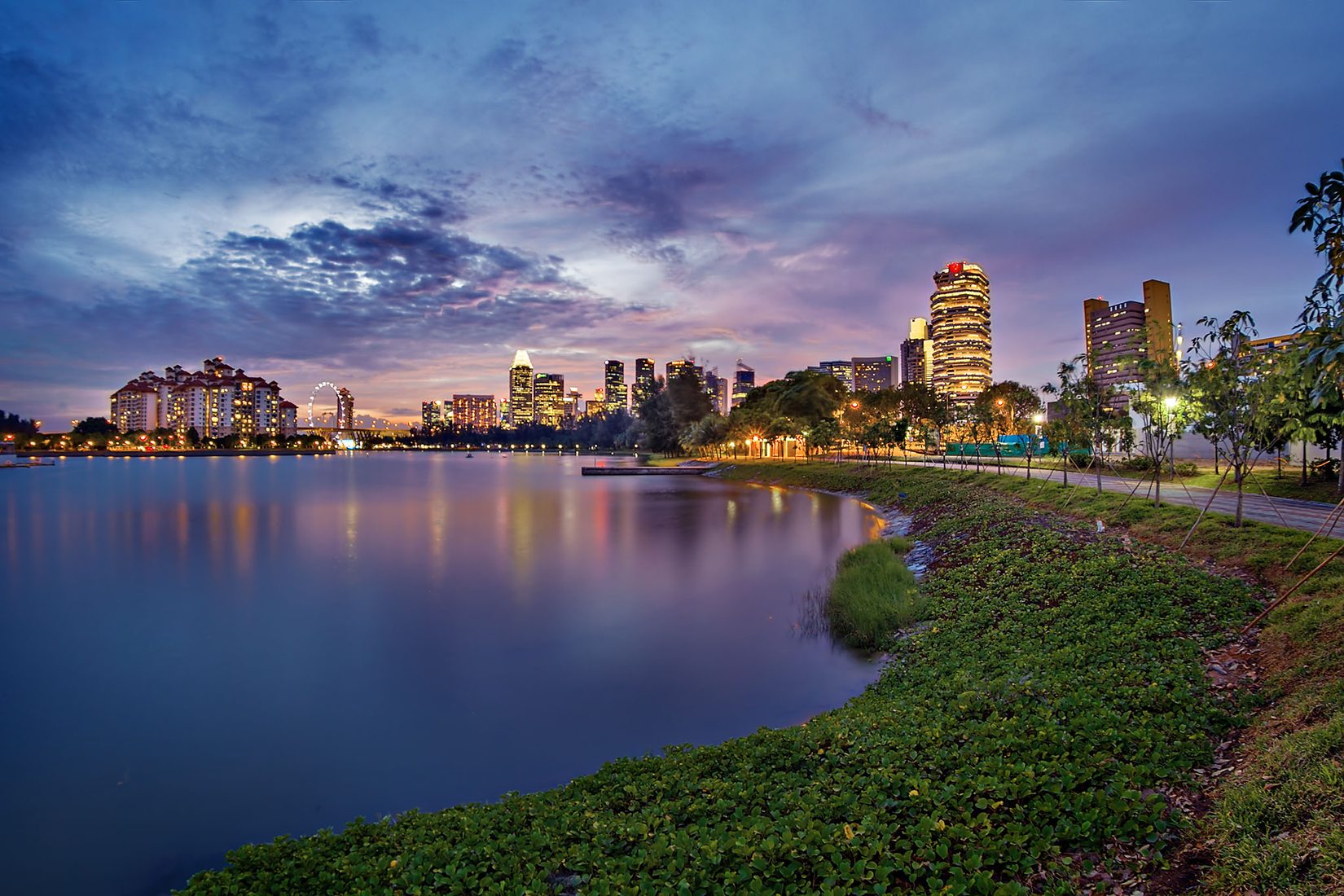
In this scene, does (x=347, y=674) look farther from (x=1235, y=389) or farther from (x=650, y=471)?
(x=650, y=471)

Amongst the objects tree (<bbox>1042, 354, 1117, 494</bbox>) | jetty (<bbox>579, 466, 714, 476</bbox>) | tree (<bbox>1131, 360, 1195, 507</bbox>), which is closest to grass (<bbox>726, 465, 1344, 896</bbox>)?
tree (<bbox>1131, 360, 1195, 507</bbox>)

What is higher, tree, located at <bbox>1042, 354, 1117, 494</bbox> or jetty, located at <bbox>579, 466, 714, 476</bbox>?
tree, located at <bbox>1042, 354, 1117, 494</bbox>

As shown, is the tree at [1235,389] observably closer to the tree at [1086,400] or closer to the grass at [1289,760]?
the grass at [1289,760]

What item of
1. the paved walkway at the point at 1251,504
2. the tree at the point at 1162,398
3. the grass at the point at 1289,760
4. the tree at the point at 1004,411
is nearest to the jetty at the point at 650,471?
the tree at the point at 1004,411

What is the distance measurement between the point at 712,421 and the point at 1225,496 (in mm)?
96177

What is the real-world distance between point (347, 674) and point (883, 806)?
44.3 ft

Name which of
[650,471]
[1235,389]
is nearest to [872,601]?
[1235,389]

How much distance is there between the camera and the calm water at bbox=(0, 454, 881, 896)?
33.0ft

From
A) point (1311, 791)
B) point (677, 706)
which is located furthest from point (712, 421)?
point (1311, 791)

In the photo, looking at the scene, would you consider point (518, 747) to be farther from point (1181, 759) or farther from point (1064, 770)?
point (1181, 759)

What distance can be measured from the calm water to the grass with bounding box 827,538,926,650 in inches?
38.2

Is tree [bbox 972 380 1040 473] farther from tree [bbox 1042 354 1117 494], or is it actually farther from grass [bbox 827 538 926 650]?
grass [bbox 827 538 926 650]

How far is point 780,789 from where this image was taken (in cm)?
733

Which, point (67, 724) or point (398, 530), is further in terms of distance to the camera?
point (398, 530)
